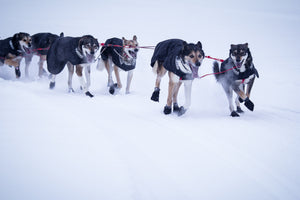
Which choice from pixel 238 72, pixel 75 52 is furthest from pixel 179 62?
pixel 75 52

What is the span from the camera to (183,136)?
8.40 feet

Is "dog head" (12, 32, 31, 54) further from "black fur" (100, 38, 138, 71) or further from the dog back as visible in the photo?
"black fur" (100, 38, 138, 71)

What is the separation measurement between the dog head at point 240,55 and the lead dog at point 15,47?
18.3ft

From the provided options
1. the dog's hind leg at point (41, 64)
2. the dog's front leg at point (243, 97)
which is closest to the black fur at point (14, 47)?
the dog's hind leg at point (41, 64)

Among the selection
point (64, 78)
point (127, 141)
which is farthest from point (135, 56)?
point (127, 141)

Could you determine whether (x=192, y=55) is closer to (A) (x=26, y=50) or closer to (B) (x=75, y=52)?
(B) (x=75, y=52)

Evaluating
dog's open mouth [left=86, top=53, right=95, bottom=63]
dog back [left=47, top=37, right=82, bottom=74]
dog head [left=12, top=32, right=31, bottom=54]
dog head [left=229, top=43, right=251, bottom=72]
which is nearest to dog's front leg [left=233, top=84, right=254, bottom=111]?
dog head [left=229, top=43, right=251, bottom=72]

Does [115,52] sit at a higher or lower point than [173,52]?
lower

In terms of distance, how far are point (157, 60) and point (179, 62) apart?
83cm

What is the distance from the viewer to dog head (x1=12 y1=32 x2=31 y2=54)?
5.93 metres

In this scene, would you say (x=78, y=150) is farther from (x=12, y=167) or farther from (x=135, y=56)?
(x=135, y=56)

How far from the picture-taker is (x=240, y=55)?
134 inches

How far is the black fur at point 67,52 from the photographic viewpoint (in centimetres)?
466

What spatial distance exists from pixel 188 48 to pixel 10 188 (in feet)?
8.85
